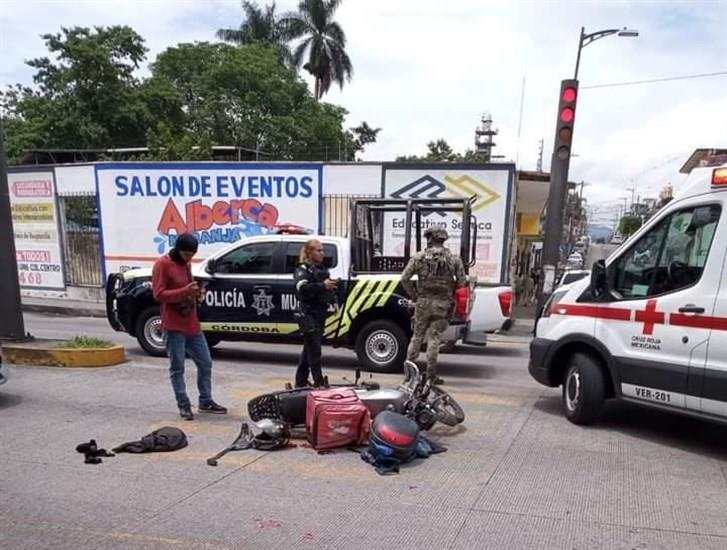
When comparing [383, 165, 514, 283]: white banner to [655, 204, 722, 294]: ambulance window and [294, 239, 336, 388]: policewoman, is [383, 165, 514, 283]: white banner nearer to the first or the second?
[294, 239, 336, 388]: policewoman

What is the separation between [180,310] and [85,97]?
31.2 metres

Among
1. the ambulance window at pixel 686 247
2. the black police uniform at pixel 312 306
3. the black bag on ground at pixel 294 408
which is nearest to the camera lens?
the ambulance window at pixel 686 247

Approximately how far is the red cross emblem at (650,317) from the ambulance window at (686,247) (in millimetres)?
158

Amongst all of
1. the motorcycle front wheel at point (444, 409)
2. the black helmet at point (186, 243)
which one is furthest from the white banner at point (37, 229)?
the motorcycle front wheel at point (444, 409)

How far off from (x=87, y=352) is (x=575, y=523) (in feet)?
21.7

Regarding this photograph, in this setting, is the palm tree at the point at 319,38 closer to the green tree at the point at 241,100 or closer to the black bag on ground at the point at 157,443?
the green tree at the point at 241,100

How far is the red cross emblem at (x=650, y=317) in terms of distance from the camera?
17.3 ft

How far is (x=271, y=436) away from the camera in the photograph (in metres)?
5.10

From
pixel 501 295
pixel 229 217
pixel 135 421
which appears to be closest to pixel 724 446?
pixel 501 295

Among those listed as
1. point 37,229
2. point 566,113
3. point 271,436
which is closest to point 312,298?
point 271,436

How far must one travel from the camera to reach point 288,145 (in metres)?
36.1

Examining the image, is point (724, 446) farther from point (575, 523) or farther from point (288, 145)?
point (288, 145)

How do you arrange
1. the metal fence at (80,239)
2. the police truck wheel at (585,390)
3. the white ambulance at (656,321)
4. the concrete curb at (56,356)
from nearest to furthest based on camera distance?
the white ambulance at (656,321) → the police truck wheel at (585,390) → the concrete curb at (56,356) → the metal fence at (80,239)

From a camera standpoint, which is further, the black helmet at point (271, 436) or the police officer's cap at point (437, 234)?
the police officer's cap at point (437, 234)
